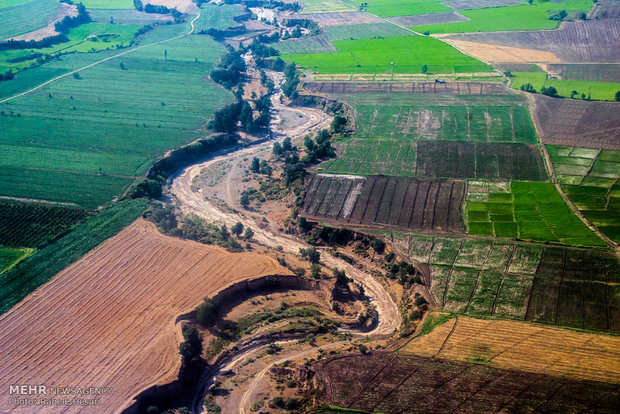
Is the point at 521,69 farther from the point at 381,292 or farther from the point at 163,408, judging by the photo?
the point at 163,408

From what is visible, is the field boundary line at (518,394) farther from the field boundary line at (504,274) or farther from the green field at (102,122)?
the green field at (102,122)

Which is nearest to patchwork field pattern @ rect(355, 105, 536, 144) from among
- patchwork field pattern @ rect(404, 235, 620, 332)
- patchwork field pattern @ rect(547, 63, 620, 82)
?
patchwork field pattern @ rect(547, 63, 620, 82)

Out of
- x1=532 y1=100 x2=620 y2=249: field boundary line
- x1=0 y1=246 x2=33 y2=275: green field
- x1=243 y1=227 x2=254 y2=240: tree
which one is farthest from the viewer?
x1=243 y1=227 x2=254 y2=240: tree

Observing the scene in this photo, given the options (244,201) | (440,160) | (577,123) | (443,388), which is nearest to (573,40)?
(577,123)

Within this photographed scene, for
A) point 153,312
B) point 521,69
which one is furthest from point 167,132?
point 521,69

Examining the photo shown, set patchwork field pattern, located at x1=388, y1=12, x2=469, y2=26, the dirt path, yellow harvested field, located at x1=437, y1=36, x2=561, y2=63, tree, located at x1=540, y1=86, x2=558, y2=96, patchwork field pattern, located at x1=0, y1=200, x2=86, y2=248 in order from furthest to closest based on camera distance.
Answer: patchwork field pattern, located at x1=388, y1=12, x2=469, y2=26 → yellow harvested field, located at x1=437, y1=36, x2=561, y2=63 → tree, located at x1=540, y1=86, x2=558, y2=96 → patchwork field pattern, located at x1=0, y1=200, x2=86, y2=248 → the dirt path

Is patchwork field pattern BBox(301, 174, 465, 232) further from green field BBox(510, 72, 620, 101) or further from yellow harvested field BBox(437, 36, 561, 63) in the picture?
yellow harvested field BBox(437, 36, 561, 63)

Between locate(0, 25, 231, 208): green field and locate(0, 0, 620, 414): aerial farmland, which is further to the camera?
locate(0, 25, 231, 208): green field
